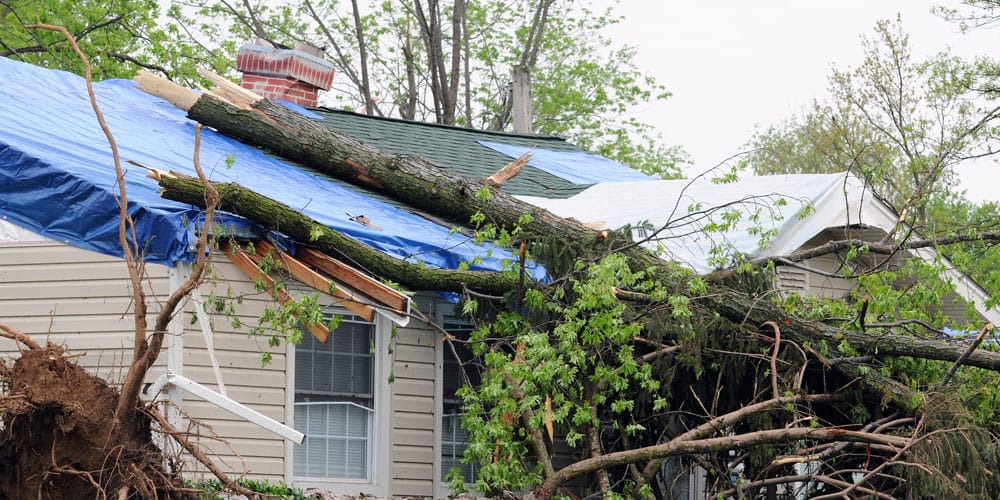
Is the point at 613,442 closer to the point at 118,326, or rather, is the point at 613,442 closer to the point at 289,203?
the point at 289,203

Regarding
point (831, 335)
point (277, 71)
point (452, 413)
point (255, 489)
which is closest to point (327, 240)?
Result: point (255, 489)

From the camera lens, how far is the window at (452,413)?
9.66m

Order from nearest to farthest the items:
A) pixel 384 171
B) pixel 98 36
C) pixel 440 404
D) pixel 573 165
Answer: pixel 440 404, pixel 384 171, pixel 573 165, pixel 98 36

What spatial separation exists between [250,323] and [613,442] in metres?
2.98

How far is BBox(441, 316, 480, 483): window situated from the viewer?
9.66 metres

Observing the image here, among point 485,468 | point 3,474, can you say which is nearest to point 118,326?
point 3,474

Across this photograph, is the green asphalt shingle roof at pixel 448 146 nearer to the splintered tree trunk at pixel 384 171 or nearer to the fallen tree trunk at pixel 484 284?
the splintered tree trunk at pixel 384 171

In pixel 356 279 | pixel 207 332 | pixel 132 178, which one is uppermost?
pixel 132 178

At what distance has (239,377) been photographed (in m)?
8.52

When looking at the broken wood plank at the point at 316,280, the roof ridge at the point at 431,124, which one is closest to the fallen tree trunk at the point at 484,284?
the broken wood plank at the point at 316,280

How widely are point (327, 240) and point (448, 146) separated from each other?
5.79 m

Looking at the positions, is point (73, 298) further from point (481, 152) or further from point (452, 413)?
point (481, 152)

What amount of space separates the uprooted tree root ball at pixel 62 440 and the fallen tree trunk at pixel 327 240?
1.38m

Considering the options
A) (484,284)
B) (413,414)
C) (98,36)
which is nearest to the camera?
(484,284)
